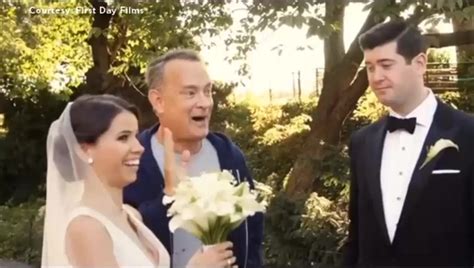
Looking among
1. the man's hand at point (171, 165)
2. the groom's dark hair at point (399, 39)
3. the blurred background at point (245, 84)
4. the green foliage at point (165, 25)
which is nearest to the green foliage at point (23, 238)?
the blurred background at point (245, 84)

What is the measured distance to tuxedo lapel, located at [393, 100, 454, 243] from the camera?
2666mm

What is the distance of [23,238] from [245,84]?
313 cm

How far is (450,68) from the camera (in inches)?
421

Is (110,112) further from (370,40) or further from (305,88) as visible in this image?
(305,88)

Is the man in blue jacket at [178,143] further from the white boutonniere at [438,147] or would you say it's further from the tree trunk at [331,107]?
the tree trunk at [331,107]

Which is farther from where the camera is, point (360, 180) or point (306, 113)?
point (306, 113)

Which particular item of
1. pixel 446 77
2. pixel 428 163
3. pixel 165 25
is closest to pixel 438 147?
pixel 428 163

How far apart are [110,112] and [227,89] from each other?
25.7 ft

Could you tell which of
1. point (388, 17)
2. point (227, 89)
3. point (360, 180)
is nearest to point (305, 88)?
point (227, 89)

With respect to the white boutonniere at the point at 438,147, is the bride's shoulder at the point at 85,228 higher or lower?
lower

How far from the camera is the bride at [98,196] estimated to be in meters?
2.11

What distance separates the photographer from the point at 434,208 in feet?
8.72

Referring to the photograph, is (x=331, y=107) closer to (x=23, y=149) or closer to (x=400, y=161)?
(x=23, y=149)

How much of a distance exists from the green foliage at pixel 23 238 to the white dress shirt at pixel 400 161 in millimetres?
5984
